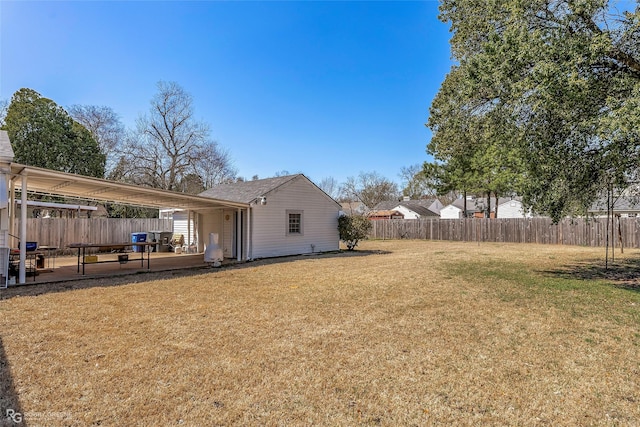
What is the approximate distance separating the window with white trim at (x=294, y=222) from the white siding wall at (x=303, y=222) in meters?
0.15

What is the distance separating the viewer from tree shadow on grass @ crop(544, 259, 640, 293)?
27.7 feet

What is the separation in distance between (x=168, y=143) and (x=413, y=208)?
30569mm

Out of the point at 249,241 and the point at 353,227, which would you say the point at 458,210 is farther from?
the point at 249,241

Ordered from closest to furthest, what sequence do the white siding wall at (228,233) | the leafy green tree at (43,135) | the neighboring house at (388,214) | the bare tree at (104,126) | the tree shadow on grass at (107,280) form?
the tree shadow on grass at (107,280) → the white siding wall at (228,233) → the leafy green tree at (43,135) → the bare tree at (104,126) → the neighboring house at (388,214)

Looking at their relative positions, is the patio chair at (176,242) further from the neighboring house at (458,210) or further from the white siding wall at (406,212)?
the neighboring house at (458,210)

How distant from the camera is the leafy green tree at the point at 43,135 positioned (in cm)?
1911

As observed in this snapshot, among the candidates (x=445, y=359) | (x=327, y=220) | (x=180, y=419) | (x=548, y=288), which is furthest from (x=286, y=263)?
(x=180, y=419)

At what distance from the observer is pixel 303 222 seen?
1512 cm

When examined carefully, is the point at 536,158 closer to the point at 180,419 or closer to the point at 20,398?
the point at 180,419

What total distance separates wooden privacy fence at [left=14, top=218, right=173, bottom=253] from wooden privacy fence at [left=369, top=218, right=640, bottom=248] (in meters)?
17.9

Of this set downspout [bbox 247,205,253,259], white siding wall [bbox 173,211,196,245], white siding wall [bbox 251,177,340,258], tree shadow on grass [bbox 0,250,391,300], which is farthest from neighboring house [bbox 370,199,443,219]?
Answer: tree shadow on grass [bbox 0,250,391,300]

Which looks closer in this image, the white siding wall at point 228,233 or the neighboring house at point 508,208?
the white siding wall at point 228,233

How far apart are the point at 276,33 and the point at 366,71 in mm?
4616

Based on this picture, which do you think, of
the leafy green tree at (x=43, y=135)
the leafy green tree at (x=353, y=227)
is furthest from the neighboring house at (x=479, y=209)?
the leafy green tree at (x=43, y=135)
